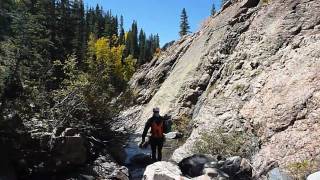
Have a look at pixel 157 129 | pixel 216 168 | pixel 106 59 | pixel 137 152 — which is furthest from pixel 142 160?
pixel 106 59

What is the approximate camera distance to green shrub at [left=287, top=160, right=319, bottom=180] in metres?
10.1

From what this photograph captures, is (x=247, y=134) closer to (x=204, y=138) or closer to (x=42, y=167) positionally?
(x=204, y=138)

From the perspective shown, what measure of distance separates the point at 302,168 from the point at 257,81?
290 inches

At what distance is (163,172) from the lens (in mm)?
10773

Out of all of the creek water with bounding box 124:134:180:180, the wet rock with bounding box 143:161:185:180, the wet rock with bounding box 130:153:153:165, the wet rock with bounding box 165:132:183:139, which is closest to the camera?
the wet rock with bounding box 143:161:185:180

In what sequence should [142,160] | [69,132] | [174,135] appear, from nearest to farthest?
1. [69,132]
2. [142,160]
3. [174,135]

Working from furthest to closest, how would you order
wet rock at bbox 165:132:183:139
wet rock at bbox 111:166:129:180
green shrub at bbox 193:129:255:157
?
wet rock at bbox 165:132:183:139 → wet rock at bbox 111:166:129:180 → green shrub at bbox 193:129:255:157

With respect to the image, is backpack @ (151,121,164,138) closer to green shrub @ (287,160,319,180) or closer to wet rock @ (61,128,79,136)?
wet rock @ (61,128,79,136)

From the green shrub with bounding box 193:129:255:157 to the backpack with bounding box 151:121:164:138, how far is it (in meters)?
2.02

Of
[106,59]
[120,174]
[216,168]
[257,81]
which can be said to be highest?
[106,59]

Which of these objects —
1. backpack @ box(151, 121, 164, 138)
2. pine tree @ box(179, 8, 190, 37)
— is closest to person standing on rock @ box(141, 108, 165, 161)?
backpack @ box(151, 121, 164, 138)

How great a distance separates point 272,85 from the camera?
15.8m

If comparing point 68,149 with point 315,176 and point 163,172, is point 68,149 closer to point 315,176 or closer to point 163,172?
point 163,172

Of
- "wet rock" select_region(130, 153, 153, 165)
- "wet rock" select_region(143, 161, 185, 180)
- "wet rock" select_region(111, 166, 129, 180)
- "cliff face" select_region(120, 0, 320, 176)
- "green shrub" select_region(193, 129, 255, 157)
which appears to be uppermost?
Answer: "cliff face" select_region(120, 0, 320, 176)
